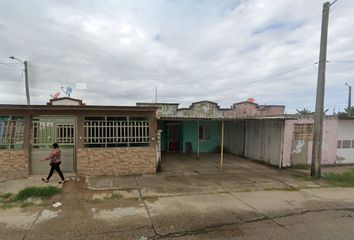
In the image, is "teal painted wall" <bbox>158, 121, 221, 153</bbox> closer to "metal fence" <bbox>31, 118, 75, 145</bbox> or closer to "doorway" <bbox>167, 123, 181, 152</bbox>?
"doorway" <bbox>167, 123, 181, 152</bbox>

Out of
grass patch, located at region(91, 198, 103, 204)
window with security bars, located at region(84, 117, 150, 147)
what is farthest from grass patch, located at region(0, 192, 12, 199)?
window with security bars, located at region(84, 117, 150, 147)

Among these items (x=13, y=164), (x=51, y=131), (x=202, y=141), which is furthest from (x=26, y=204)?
(x=202, y=141)

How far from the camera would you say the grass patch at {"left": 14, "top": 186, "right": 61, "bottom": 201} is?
268 inches

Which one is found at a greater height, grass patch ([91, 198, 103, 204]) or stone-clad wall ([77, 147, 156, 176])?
stone-clad wall ([77, 147, 156, 176])

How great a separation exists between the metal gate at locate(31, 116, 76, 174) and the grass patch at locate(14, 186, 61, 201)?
224 centimetres

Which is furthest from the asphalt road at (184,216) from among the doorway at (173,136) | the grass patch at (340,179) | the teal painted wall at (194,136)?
the doorway at (173,136)

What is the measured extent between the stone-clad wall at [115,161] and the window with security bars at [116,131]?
0.26 metres

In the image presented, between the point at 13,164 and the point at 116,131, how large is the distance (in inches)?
152

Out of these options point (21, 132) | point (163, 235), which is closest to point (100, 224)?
point (163, 235)

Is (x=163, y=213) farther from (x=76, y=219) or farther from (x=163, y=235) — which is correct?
(x=76, y=219)

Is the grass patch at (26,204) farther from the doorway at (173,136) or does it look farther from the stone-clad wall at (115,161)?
the doorway at (173,136)

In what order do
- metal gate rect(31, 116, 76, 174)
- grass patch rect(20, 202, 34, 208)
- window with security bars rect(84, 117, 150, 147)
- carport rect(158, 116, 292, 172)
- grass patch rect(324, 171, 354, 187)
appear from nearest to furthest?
grass patch rect(20, 202, 34, 208), grass patch rect(324, 171, 354, 187), metal gate rect(31, 116, 76, 174), window with security bars rect(84, 117, 150, 147), carport rect(158, 116, 292, 172)

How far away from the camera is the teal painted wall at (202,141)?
1731cm

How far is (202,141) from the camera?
57.5 ft
